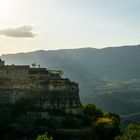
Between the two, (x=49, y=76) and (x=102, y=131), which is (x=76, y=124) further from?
(x=49, y=76)

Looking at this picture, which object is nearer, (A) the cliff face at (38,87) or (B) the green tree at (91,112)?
(A) the cliff face at (38,87)

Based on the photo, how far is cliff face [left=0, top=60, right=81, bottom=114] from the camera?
118 meters

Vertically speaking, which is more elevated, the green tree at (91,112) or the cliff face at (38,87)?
the cliff face at (38,87)

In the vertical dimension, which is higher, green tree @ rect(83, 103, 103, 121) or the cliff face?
the cliff face

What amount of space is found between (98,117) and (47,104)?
42.7 feet

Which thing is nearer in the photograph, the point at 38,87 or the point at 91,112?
the point at 38,87

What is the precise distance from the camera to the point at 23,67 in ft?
400

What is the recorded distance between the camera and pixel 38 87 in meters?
119

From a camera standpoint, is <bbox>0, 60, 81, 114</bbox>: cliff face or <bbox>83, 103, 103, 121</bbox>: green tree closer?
<bbox>0, 60, 81, 114</bbox>: cliff face

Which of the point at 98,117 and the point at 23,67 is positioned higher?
the point at 23,67

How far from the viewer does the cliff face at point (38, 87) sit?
118 meters

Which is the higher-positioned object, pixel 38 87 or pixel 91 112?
pixel 38 87

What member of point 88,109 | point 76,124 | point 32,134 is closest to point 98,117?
point 88,109

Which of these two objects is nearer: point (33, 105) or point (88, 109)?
point (33, 105)
